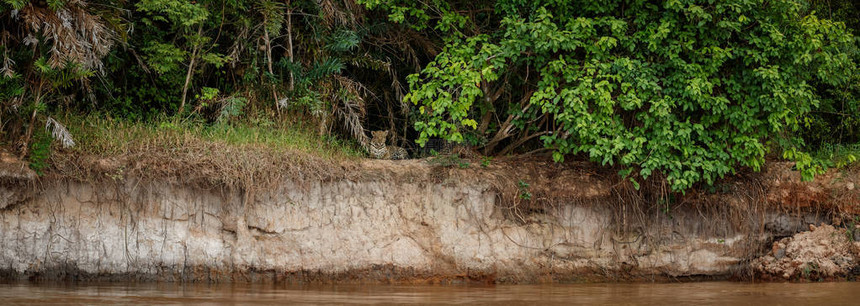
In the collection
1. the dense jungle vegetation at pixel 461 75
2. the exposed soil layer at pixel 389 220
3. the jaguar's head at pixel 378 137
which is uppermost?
the dense jungle vegetation at pixel 461 75

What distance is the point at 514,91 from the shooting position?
11922 mm

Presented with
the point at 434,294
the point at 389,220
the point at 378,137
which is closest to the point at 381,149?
the point at 378,137

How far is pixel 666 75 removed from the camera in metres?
10.8

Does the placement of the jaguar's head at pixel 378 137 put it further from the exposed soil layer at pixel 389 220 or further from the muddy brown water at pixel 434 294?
the muddy brown water at pixel 434 294

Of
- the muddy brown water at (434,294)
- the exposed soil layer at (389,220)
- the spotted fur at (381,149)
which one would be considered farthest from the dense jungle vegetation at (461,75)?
the muddy brown water at (434,294)

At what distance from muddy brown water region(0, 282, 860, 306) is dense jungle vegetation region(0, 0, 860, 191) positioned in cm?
161

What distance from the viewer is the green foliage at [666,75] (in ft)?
33.6

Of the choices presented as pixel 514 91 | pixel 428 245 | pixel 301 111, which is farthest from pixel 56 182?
pixel 514 91

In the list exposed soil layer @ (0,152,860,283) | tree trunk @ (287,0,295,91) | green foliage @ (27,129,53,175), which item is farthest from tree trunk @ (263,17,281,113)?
green foliage @ (27,129,53,175)

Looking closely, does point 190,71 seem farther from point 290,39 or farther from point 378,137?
point 378,137

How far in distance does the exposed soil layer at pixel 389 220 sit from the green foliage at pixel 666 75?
0.79 metres

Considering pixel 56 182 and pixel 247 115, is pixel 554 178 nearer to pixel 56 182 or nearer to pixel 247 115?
pixel 247 115

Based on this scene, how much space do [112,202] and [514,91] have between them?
18.8 ft

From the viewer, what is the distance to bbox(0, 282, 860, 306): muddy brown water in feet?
26.8
